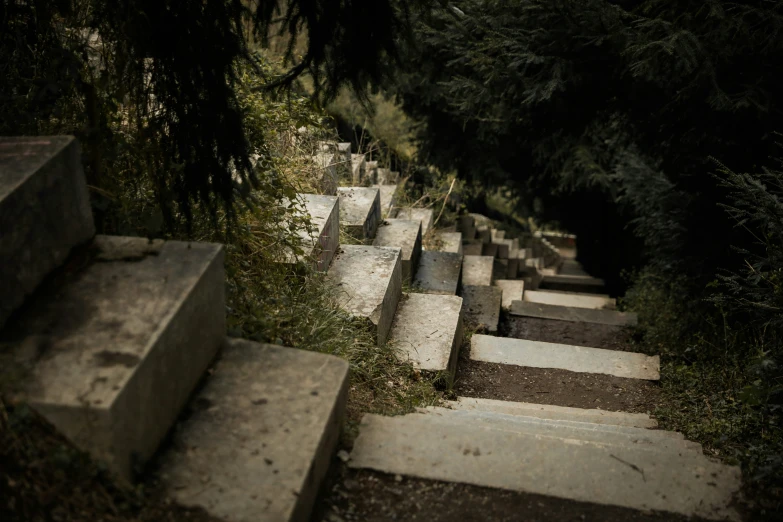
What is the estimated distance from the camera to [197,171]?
2.82 m

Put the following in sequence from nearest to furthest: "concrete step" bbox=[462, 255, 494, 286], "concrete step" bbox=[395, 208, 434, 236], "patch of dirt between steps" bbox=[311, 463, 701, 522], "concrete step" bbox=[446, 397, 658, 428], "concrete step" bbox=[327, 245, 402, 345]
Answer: "patch of dirt between steps" bbox=[311, 463, 701, 522]
"concrete step" bbox=[446, 397, 658, 428]
"concrete step" bbox=[327, 245, 402, 345]
"concrete step" bbox=[462, 255, 494, 286]
"concrete step" bbox=[395, 208, 434, 236]

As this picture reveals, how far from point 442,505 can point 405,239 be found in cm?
359

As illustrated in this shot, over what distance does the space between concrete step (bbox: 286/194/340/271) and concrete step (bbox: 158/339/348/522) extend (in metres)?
1.43

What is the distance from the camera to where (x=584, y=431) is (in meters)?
2.92

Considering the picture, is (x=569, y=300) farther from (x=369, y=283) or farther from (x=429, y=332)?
(x=369, y=283)

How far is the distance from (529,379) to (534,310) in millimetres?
2058

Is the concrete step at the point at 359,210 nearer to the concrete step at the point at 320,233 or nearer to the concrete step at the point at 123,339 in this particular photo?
the concrete step at the point at 320,233

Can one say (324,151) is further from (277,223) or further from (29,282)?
(29,282)

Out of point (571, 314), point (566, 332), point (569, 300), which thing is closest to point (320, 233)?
point (566, 332)

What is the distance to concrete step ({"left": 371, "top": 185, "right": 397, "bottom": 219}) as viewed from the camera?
6552 millimetres

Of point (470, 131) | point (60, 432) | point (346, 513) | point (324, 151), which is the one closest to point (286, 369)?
point (346, 513)

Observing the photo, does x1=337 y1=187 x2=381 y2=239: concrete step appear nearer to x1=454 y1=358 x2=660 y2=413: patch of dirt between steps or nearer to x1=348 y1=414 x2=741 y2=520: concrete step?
x1=454 y1=358 x2=660 y2=413: patch of dirt between steps

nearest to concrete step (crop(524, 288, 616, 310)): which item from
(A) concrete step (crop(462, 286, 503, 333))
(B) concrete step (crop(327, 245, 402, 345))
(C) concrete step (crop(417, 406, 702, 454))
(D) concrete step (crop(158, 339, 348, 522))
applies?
(A) concrete step (crop(462, 286, 503, 333))

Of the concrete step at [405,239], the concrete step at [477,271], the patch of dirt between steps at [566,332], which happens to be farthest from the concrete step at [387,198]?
the patch of dirt between steps at [566,332]
